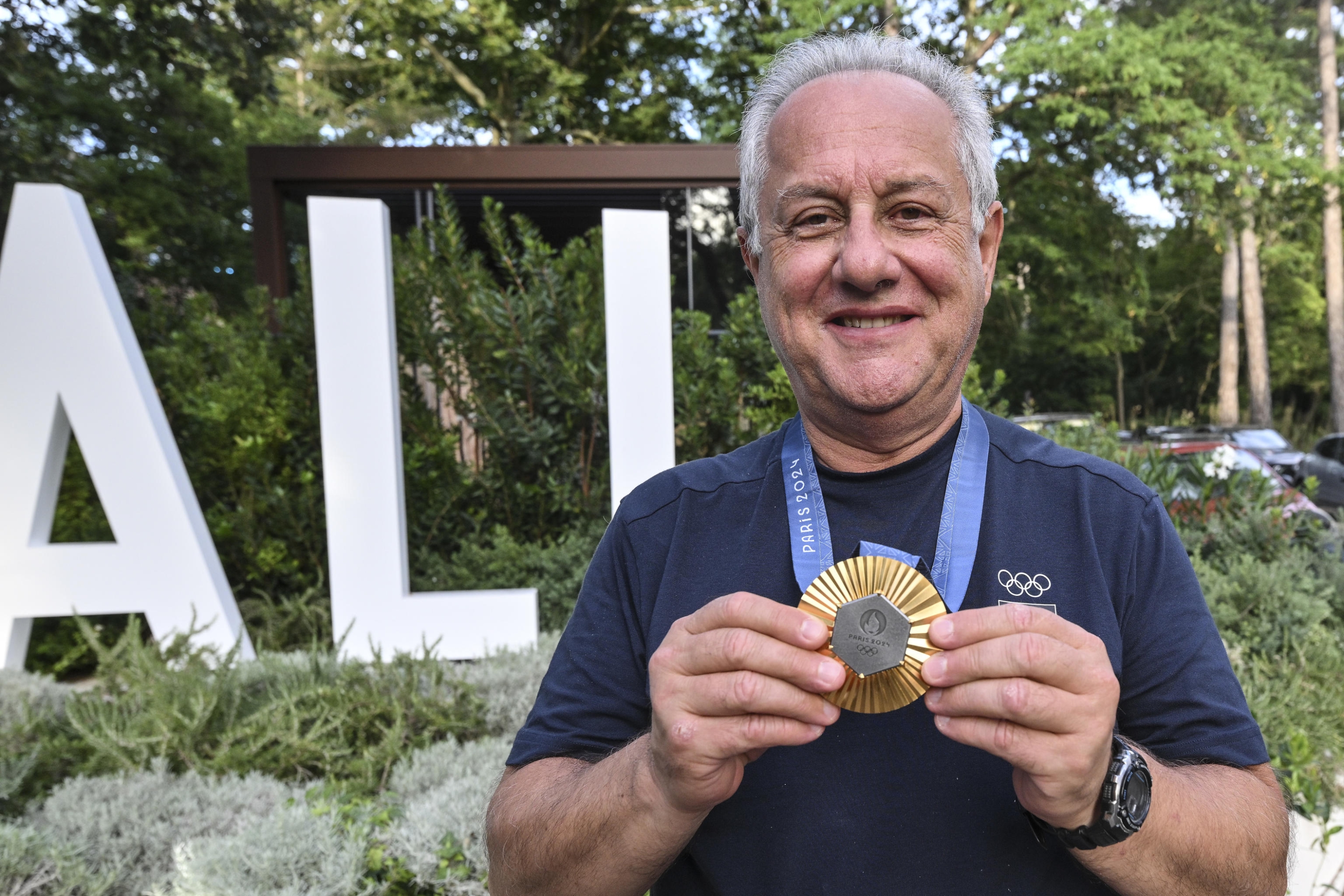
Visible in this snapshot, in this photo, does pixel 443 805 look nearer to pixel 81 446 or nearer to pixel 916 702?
pixel 916 702

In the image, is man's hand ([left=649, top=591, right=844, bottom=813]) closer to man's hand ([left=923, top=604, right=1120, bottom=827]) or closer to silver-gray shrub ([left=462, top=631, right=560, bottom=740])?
man's hand ([left=923, top=604, right=1120, bottom=827])

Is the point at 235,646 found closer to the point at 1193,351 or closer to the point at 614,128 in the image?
the point at 614,128

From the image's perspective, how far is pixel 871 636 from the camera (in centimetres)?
99

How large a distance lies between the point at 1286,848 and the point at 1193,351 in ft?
124

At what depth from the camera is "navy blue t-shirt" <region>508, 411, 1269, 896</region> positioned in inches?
46.4

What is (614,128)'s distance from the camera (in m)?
18.5

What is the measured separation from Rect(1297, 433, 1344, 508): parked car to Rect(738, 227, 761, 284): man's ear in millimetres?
14931

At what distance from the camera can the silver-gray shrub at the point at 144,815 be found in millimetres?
2670

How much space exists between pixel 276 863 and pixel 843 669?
2.23m

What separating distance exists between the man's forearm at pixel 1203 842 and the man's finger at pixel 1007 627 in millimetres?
270

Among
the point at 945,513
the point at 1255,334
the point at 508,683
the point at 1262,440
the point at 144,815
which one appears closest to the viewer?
the point at 945,513

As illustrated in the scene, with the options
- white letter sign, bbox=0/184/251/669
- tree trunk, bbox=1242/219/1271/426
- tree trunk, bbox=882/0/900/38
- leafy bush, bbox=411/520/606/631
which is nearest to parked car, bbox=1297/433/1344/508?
tree trunk, bbox=1242/219/1271/426

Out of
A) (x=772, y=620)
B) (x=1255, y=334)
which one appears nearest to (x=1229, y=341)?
(x=1255, y=334)

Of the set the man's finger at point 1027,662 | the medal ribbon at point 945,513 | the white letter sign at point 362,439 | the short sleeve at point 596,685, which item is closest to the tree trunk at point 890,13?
the white letter sign at point 362,439
